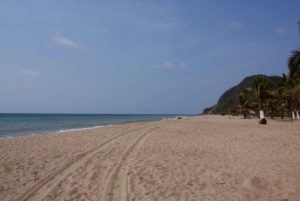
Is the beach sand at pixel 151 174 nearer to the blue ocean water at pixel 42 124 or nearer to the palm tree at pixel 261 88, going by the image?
the blue ocean water at pixel 42 124

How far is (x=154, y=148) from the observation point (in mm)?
12992

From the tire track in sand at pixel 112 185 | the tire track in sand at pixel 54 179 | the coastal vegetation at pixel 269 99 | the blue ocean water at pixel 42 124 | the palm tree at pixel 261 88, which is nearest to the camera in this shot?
the tire track in sand at pixel 112 185

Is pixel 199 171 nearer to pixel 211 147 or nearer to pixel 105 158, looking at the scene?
pixel 105 158

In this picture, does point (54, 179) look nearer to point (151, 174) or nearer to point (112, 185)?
point (112, 185)

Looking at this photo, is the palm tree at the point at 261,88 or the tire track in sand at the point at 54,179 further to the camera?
the palm tree at the point at 261,88

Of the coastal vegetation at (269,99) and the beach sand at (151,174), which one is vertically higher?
the coastal vegetation at (269,99)

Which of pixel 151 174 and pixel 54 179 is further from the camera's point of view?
pixel 151 174

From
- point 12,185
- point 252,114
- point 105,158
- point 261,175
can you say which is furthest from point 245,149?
point 252,114

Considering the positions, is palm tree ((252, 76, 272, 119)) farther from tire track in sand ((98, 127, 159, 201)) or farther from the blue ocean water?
tire track in sand ((98, 127, 159, 201))

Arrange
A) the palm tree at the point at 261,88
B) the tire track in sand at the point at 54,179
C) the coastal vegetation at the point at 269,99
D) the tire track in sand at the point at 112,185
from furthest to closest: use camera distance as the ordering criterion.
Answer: the palm tree at the point at 261,88
the coastal vegetation at the point at 269,99
the tire track in sand at the point at 54,179
the tire track in sand at the point at 112,185

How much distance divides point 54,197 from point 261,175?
5.35 m

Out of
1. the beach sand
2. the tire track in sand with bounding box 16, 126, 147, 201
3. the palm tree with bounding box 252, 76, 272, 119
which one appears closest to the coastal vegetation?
the palm tree with bounding box 252, 76, 272, 119

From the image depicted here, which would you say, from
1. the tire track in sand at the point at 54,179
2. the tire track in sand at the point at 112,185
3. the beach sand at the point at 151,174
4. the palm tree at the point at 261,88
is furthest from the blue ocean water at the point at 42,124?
the palm tree at the point at 261,88

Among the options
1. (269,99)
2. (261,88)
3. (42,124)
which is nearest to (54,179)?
(42,124)
